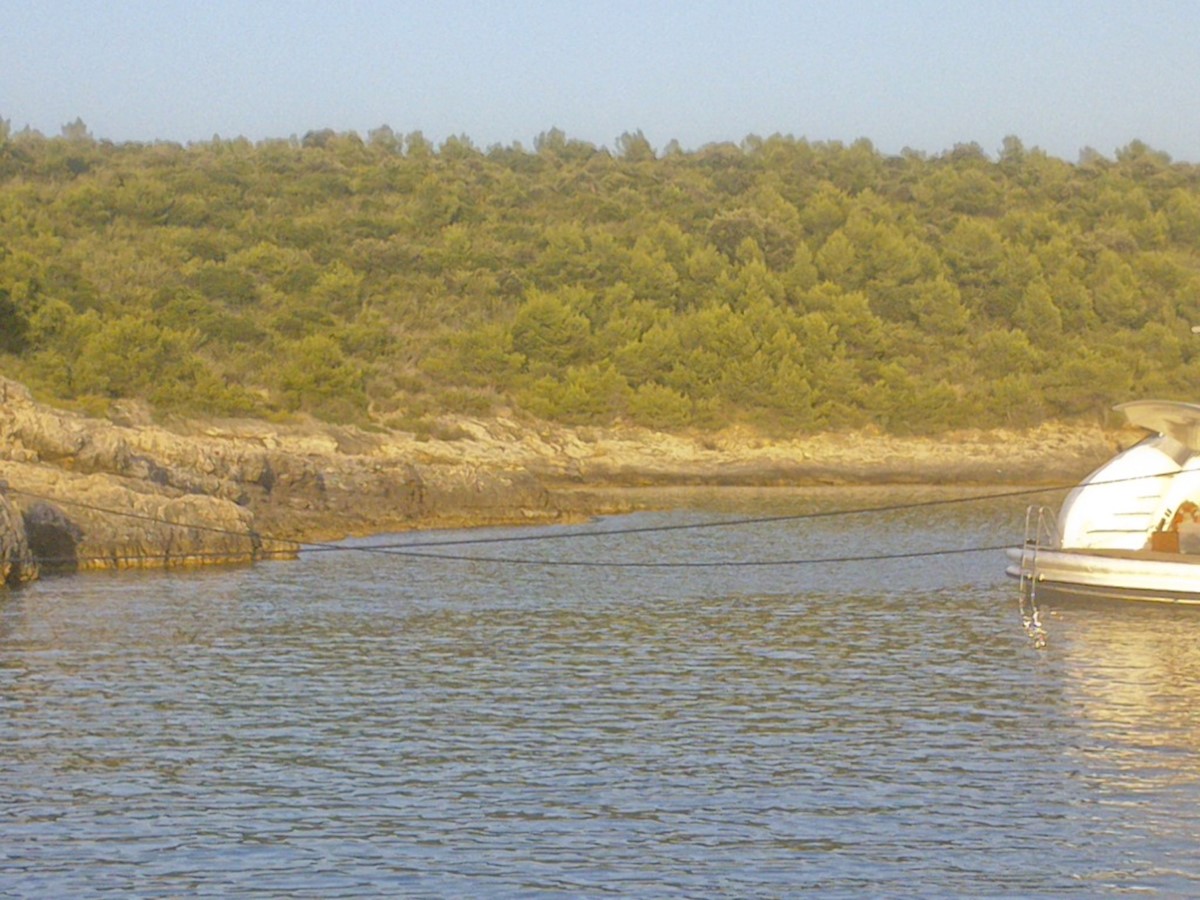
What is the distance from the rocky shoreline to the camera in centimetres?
2764

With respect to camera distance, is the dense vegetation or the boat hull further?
the dense vegetation

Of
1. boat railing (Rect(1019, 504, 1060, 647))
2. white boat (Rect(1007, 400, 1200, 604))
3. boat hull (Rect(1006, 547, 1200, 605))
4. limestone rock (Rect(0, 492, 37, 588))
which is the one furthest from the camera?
limestone rock (Rect(0, 492, 37, 588))

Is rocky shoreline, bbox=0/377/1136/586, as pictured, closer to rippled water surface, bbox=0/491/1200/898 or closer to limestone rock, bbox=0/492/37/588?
limestone rock, bbox=0/492/37/588

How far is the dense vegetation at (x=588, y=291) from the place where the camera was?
182 feet

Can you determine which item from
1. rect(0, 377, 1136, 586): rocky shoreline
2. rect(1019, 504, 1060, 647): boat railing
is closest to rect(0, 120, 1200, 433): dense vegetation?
rect(0, 377, 1136, 586): rocky shoreline

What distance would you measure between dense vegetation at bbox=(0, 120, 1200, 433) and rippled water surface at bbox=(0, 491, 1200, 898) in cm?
2767

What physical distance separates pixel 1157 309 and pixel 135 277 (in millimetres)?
41265

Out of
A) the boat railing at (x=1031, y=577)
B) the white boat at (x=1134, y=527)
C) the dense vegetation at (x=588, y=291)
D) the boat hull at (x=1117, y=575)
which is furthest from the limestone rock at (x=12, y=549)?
the dense vegetation at (x=588, y=291)

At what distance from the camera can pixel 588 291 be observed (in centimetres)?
6638

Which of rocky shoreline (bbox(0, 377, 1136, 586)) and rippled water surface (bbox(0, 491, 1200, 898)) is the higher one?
rocky shoreline (bbox(0, 377, 1136, 586))

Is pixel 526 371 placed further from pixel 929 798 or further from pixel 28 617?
pixel 929 798

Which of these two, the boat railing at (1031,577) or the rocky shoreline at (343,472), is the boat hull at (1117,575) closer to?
the boat railing at (1031,577)

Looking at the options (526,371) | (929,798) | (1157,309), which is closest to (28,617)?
(929,798)

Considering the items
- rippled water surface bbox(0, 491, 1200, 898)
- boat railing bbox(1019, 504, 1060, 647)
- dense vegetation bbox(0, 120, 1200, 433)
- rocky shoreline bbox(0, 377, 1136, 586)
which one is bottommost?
rippled water surface bbox(0, 491, 1200, 898)
